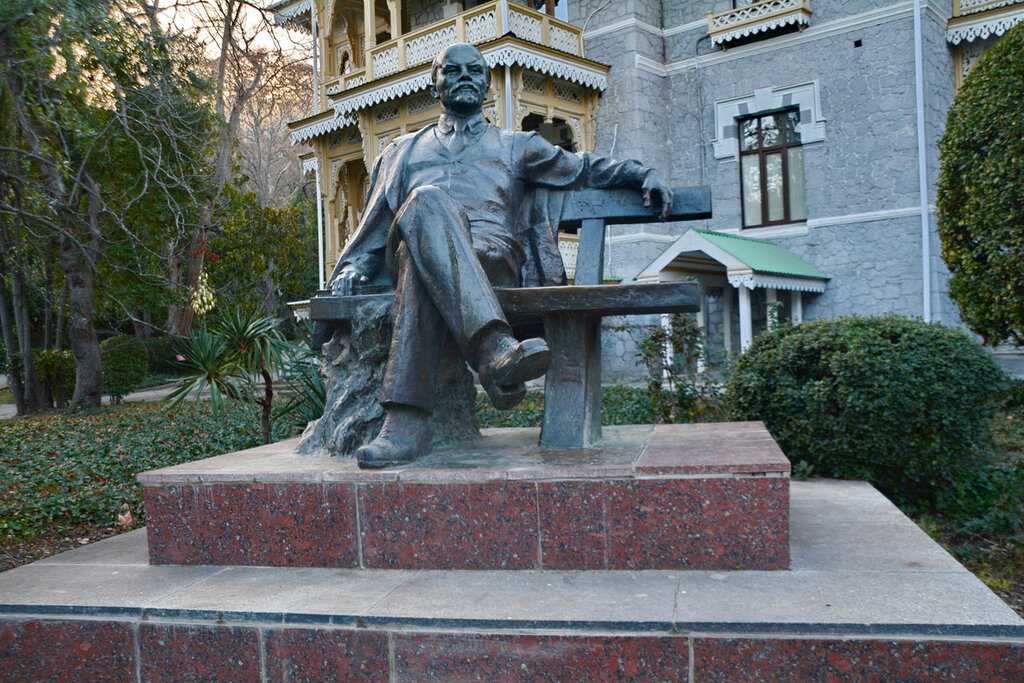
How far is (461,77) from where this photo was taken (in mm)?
4164

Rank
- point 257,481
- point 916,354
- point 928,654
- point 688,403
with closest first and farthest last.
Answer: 1. point 928,654
2. point 257,481
3. point 916,354
4. point 688,403

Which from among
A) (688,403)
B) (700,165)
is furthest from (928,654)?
(700,165)

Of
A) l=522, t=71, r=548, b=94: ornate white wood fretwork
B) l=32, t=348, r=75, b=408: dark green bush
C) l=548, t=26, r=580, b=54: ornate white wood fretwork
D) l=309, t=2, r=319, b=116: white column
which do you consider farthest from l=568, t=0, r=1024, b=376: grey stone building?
l=32, t=348, r=75, b=408: dark green bush

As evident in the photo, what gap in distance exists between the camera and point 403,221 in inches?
144

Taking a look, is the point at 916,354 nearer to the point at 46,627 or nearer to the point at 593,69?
the point at 46,627

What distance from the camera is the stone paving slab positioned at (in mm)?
2574

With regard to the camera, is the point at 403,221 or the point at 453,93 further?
the point at 453,93

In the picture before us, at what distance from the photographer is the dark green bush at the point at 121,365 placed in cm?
1767

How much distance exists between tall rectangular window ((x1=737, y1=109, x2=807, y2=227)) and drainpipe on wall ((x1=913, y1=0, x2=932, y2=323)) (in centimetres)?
212

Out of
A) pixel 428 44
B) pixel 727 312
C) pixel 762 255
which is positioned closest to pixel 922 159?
pixel 762 255

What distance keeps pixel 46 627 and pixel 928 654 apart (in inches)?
113

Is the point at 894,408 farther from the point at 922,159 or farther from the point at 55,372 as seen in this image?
the point at 55,372

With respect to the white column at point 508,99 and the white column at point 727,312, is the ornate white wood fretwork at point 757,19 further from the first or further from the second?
the white column at point 727,312

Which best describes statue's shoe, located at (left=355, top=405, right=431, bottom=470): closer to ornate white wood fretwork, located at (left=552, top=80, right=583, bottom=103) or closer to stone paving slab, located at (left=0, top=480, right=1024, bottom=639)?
stone paving slab, located at (left=0, top=480, right=1024, bottom=639)
